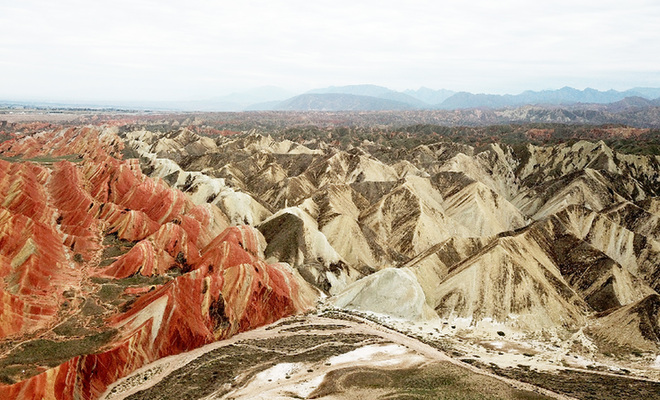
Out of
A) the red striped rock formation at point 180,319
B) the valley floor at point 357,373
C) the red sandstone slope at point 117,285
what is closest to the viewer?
the valley floor at point 357,373

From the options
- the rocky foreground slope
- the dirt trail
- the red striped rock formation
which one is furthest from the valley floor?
the rocky foreground slope

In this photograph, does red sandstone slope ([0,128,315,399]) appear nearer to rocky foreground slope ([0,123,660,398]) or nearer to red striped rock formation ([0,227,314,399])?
red striped rock formation ([0,227,314,399])

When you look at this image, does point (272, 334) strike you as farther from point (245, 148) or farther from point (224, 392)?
point (245, 148)

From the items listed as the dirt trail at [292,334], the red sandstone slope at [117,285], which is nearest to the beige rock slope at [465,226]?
the dirt trail at [292,334]

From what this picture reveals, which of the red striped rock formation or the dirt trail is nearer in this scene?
the red striped rock formation

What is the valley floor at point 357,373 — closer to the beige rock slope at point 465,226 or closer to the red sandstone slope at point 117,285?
the red sandstone slope at point 117,285

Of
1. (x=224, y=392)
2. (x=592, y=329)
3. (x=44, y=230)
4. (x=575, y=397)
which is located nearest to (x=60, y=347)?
(x=224, y=392)
